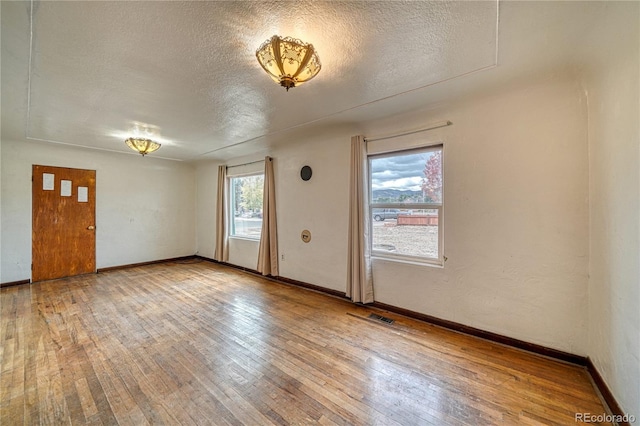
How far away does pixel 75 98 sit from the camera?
8.18ft

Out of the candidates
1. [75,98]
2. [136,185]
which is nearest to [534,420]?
[75,98]

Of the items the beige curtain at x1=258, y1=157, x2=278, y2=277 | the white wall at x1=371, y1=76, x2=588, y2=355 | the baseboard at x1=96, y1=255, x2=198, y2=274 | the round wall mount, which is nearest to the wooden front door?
the baseboard at x1=96, y1=255, x2=198, y2=274

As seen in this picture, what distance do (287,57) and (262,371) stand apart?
7.75 ft

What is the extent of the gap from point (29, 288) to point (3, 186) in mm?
1753

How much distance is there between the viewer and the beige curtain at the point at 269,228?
452 cm

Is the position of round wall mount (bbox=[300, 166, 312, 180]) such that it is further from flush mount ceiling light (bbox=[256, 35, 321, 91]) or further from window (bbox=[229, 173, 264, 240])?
flush mount ceiling light (bbox=[256, 35, 321, 91])

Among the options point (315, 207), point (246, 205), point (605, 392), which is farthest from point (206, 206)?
point (605, 392)

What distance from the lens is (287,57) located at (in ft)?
5.13

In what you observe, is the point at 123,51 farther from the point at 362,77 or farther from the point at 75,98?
the point at 362,77

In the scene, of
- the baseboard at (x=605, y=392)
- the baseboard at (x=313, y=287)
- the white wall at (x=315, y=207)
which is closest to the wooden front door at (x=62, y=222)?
the white wall at (x=315, y=207)

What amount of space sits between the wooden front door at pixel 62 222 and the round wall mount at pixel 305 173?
4374mm

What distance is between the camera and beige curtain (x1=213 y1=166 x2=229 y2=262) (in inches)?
218

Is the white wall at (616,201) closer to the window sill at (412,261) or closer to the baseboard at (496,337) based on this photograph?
the baseboard at (496,337)

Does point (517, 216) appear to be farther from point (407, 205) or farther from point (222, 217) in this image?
point (222, 217)
